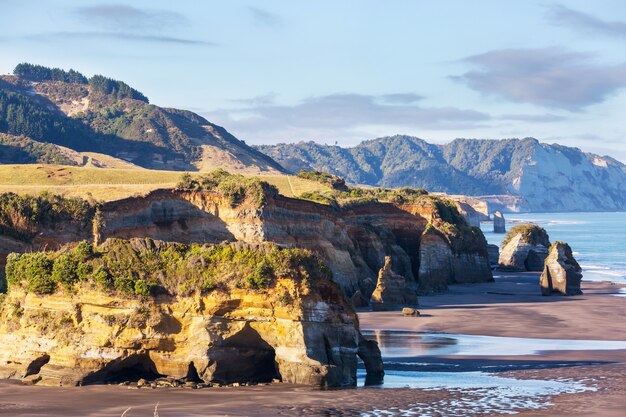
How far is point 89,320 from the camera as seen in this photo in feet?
104

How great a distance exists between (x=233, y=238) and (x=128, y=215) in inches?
326

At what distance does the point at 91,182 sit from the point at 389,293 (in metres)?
30.2

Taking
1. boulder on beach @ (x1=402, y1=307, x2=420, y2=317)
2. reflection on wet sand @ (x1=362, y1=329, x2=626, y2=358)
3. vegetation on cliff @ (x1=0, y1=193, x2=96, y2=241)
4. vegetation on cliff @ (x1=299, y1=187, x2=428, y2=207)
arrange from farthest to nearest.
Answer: vegetation on cliff @ (x1=299, y1=187, x2=428, y2=207), boulder on beach @ (x1=402, y1=307, x2=420, y2=317), vegetation on cliff @ (x1=0, y1=193, x2=96, y2=241), reflection on wet sand @ (x1=362, y1=329, x2=626, y2=358)

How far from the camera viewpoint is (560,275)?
74.6 meters

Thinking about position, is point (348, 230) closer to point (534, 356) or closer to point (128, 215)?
point (128, 215)

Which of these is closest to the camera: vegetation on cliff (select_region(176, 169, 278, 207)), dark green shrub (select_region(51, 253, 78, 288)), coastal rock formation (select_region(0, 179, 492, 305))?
dark green shrub (select_region(51, 253, 78, 288))

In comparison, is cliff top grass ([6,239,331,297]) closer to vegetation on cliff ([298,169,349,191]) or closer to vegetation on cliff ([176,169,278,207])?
vegetation on cliff ([176,169,278,207])

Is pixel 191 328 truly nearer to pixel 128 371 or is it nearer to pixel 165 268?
pixel 165 268

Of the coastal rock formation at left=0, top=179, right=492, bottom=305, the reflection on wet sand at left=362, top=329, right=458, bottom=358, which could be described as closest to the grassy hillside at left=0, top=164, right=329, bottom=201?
the coastal rock formation at left=0, top=179, right=492, bottom=305

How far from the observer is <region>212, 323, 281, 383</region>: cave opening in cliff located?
3133cm

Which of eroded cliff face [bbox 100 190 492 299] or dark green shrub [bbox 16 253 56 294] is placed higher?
eroded cliff face [bbox 100 190 492 299]

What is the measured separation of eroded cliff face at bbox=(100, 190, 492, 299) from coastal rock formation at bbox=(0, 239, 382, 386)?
24.1m

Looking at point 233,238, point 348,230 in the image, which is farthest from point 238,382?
point 348,230

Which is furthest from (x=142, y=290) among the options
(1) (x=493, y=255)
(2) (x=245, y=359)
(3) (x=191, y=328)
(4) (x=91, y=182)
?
(1) (x=493, y=255)
